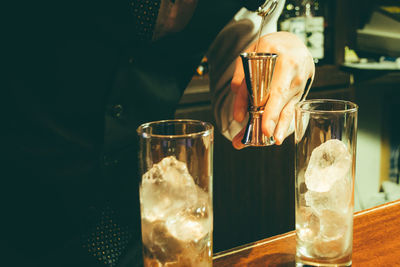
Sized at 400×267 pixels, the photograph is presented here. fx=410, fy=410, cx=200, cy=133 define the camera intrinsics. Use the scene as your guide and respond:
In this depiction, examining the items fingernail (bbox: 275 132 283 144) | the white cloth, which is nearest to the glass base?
fingernail (bbox: 275 132 283 144)

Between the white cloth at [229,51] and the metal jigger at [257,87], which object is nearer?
the metal jigger at [257,87]

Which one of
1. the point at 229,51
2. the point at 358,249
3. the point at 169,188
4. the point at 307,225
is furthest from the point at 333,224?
the point at 229,51

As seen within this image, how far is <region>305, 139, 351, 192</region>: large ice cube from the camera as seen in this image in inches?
27.2

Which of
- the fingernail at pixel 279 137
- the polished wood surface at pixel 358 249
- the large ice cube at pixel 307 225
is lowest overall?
the polished wood surface at pixel 358 249

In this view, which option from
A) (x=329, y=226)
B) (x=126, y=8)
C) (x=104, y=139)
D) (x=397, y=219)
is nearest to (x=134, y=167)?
(x=104, y=139)

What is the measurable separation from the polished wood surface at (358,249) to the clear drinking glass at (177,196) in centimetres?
23

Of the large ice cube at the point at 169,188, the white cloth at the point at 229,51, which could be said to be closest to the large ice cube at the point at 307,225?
the large ice cube at the point at 169,188

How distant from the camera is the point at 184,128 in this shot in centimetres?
64

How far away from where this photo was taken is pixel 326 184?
0.69 metres

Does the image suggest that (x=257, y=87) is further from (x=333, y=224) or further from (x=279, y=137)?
(x=333, y=224)

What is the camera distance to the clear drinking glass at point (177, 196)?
57 centimetres

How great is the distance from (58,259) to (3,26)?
0.56 meters

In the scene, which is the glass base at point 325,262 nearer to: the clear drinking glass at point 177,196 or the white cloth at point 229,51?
the clear drinking glass at point 177,196

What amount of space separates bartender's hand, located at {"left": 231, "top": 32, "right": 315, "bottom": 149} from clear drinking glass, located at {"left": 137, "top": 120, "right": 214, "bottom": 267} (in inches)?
9.1
